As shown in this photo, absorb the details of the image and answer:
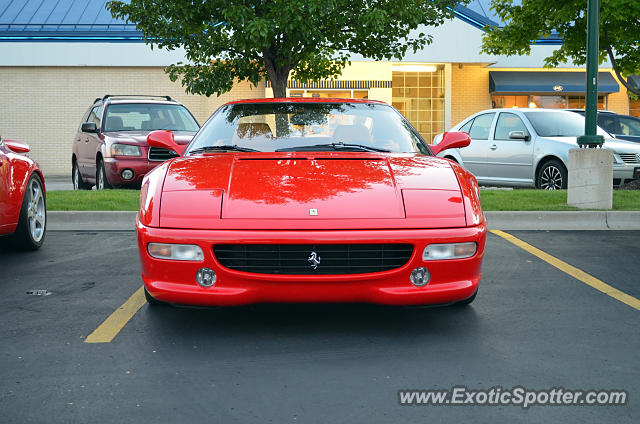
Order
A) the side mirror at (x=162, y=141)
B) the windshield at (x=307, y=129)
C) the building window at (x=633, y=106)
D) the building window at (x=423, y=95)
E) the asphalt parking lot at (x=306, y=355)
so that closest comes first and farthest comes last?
the asphalt parking lot at (x=306, y=355) → the windshield at (x=307, y=129) → the side mirror at (x=162, y=141) → the building window at (x=423, y=95) → the building window at (x=633, y=106)

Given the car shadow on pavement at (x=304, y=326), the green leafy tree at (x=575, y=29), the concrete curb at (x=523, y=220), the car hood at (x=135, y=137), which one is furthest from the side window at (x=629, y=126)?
the car shadow on pavement at (x=304, y=326)

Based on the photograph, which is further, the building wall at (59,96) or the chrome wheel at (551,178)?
the building wall at (59,96)

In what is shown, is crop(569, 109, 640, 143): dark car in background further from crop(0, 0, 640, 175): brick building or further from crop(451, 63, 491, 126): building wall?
crop(451, 63, 491, 126): building wall

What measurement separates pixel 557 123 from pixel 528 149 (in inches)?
33.8

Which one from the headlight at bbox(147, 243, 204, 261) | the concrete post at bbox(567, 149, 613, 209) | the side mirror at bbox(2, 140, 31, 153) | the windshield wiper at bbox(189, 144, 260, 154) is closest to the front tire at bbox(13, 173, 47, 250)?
the side mirror at bbox(2, 140, 31, 153)

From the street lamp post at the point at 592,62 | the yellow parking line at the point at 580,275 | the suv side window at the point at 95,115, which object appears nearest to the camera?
the yellow parking line at the point at 580,275

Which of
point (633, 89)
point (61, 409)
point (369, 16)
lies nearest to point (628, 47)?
point (633, 89)

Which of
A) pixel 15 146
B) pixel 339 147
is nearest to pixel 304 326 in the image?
pixel 339 147

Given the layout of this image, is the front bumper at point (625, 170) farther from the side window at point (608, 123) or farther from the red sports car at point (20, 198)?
the red sports car at point (20, 198)

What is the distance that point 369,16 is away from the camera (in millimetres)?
13281

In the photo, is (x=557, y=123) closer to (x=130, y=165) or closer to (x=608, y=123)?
(x=608, y=123)

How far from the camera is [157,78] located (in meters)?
26.1

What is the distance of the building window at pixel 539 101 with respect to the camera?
88.2 ft

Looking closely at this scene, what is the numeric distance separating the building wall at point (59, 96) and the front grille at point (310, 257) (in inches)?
869
